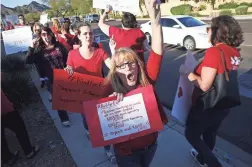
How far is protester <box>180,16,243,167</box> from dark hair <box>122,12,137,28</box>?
1.86 meters

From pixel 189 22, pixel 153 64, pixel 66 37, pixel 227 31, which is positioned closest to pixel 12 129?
pixel 153 64

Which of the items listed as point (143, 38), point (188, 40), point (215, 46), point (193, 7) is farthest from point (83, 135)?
point (193, 7)

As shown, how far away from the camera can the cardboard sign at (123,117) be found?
2100 mm

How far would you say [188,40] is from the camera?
10930mm

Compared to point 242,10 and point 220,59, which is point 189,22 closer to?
point 220,59

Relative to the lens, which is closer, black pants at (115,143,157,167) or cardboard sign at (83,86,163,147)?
cardboard sign at (83,86,163,147)

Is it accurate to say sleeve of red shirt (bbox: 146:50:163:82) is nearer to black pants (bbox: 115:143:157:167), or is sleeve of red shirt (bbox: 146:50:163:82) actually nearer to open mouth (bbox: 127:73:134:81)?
open mouth (bbox: 127:73:134:81)

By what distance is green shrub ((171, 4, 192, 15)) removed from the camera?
37.0 metres

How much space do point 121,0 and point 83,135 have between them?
7.61 feet

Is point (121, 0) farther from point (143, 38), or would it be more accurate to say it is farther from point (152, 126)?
point (152, 126)

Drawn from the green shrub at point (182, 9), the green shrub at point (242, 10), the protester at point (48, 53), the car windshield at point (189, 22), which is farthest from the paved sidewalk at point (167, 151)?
the green shrub at point (182, 9)

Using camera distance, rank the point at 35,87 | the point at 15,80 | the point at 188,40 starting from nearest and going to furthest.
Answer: the point at 15,80, the point at 35,87, the point at 188,40

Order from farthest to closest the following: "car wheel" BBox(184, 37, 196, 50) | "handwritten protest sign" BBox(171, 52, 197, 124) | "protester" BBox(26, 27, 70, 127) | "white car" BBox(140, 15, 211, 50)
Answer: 1. "car wheel" BBox(184, 37, 196, 50)
2. "white car" BBox(140, 15, 211, 50)
3. "protester" BBox(26, 27, 70, 127)
4. "handwritten protest sign" BBox(171, 52, 197, 124)

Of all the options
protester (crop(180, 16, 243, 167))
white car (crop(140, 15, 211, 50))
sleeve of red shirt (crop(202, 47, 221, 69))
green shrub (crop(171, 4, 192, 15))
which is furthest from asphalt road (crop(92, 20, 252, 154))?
green shrub (crop(171, 4, 192, 15))
